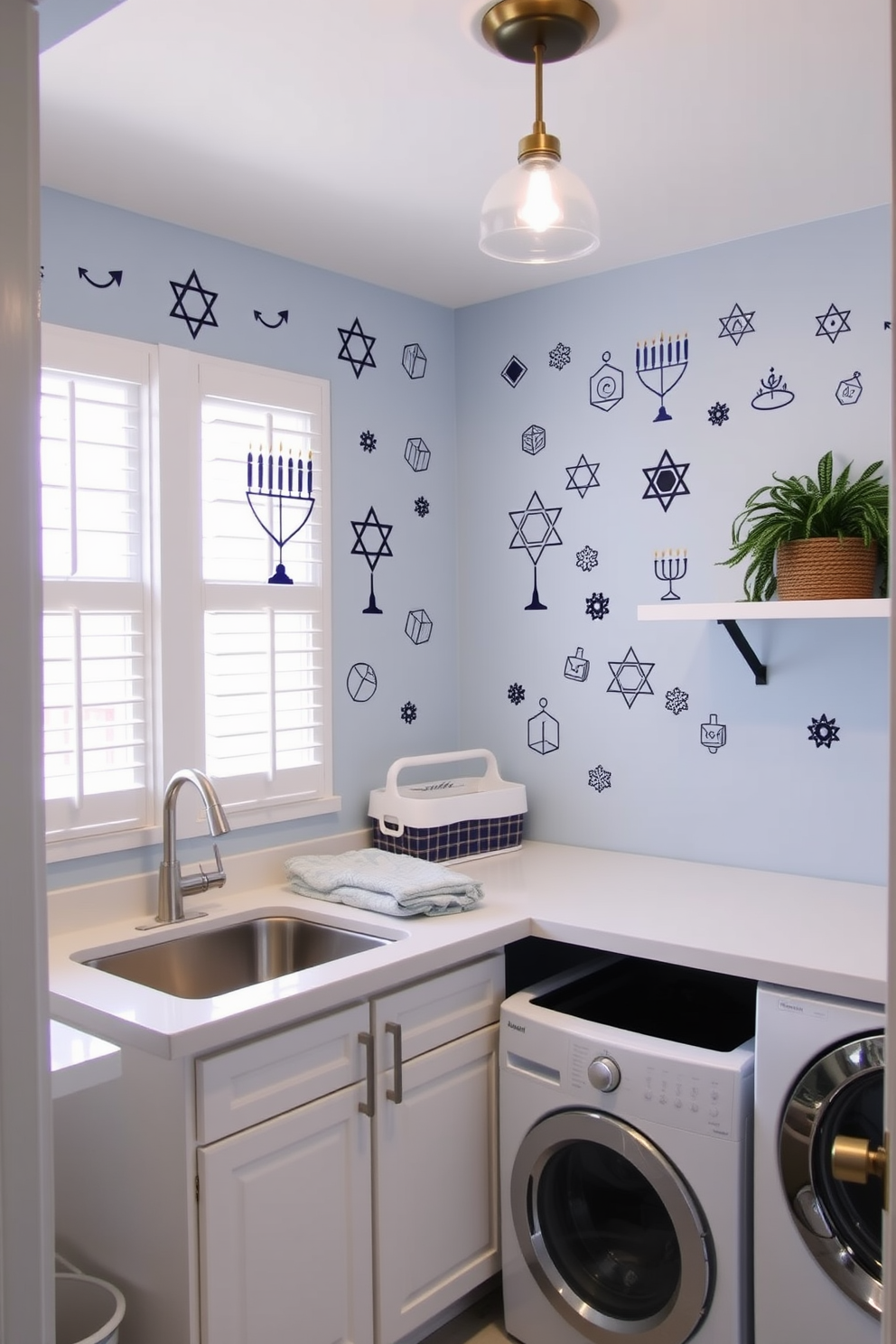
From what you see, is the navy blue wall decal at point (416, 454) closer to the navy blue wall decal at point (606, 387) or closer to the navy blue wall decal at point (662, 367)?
Answer: the navy blue wall decal at point (606, 387)

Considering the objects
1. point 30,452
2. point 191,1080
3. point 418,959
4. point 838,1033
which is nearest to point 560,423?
point 418,959

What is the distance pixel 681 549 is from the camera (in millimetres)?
2873

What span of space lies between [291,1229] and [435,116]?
206 centimetres

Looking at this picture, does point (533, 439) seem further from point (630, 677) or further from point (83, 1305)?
point (83, 1305)

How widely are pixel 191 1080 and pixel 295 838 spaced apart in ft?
3.37

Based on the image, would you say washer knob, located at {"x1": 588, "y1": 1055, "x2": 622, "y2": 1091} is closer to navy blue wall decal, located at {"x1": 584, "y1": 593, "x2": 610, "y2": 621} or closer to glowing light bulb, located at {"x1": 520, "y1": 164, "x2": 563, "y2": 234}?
navy blue wall decal, located at {"x1": 584, "y1": 593, "x2": 610, "y2": 621}

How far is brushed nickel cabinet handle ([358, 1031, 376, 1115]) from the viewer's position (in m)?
2.11

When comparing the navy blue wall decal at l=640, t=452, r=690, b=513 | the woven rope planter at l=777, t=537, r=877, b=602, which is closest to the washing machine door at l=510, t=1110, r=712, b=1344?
the woven rope planter at l=777, t=537, r=877, b=602

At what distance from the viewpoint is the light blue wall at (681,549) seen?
2580mm

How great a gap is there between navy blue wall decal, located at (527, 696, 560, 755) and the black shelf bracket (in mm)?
632

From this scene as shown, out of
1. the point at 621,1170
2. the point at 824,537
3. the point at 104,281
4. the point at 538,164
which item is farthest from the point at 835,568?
the point at 104,281

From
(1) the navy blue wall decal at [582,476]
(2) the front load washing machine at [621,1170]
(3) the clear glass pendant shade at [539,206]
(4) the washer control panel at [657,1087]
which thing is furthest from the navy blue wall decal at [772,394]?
(4) the washer control panel at [657,1087]

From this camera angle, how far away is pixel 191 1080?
183 cm

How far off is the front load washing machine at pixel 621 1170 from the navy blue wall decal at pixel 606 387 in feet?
5.03
